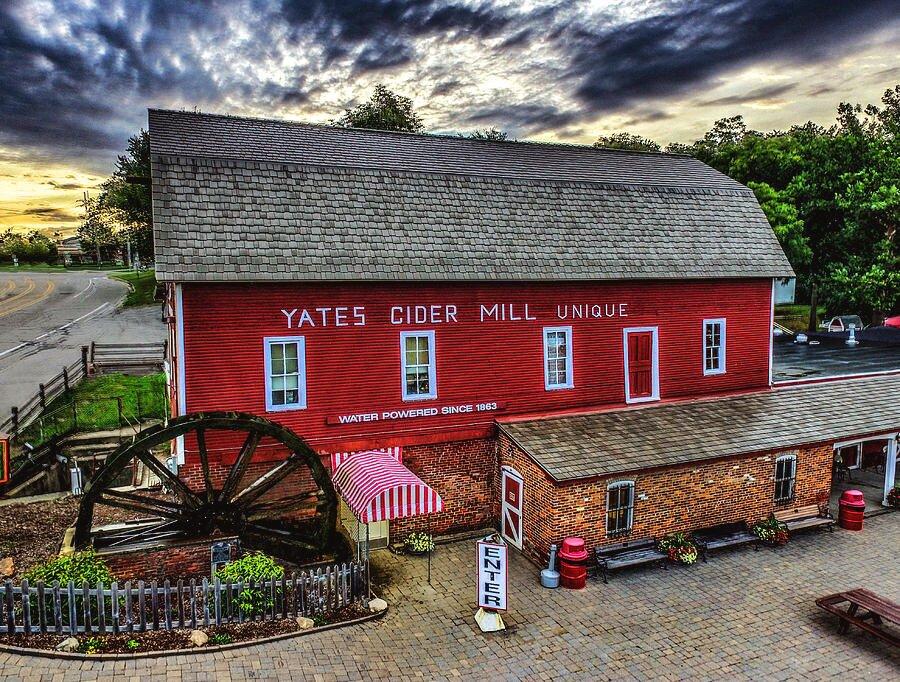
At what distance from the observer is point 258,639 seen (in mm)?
10070

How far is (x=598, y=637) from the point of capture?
10.9m

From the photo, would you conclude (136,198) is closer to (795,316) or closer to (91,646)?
(91,646)

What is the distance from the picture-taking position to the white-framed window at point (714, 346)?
57.7ft

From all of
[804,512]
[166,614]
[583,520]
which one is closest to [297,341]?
[166,614]

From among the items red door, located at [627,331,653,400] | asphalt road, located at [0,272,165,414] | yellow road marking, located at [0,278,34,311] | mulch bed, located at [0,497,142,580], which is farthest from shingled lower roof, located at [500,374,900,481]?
yellow road marking, located at [0,278,34,311]

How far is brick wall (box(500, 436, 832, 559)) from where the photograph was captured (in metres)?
13.4

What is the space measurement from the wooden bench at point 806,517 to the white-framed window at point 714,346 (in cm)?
400

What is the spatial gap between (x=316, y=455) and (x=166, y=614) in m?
3.83

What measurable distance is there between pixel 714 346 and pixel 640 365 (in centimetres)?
253

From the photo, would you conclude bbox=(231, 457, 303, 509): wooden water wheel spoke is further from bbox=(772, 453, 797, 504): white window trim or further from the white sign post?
bbox=(772, 453, 797, 504): white window trim

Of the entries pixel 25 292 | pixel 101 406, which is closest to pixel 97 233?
pixel 25 292

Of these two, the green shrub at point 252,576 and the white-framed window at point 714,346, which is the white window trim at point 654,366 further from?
the green shrub at point 252,576

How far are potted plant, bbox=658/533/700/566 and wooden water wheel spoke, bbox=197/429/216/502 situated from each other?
9215 millimetres

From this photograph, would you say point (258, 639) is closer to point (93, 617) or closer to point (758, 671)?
point (93, 617)
